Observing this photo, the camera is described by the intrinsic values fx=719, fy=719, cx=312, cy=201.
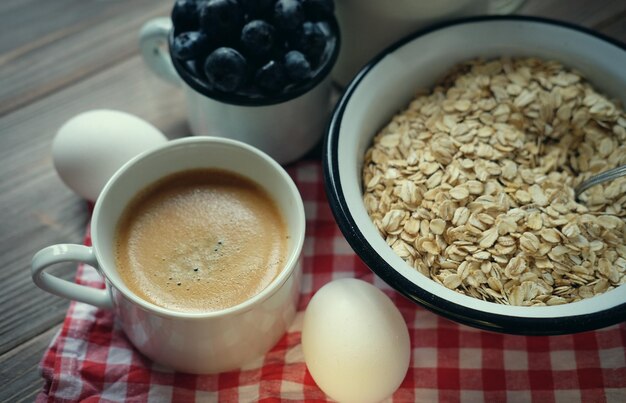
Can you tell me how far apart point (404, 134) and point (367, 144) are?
2.0 inches

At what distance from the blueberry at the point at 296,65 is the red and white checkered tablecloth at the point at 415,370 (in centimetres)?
30

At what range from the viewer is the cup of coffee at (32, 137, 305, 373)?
0.77m

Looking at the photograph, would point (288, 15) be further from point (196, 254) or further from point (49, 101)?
point (49, 101)

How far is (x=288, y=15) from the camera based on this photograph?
2.81 ft

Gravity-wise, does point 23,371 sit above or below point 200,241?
below

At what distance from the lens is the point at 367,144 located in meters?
0.93

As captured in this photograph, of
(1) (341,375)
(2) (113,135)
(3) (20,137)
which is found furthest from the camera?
(3) (20,137)

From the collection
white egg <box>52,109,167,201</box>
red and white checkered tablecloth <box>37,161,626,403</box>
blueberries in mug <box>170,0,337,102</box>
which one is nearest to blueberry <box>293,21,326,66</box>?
blueberries in mug <box>170,0,337,102</box>

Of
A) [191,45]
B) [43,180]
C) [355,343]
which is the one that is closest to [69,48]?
[43,180]

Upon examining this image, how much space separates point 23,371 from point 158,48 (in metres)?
0.46

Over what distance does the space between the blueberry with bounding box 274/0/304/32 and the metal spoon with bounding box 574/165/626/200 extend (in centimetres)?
40

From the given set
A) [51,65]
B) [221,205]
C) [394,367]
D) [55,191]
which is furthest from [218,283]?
[51,65]

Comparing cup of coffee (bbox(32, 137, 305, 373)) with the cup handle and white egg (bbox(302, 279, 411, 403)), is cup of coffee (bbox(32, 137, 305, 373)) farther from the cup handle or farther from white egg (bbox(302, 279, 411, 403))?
the cup handle

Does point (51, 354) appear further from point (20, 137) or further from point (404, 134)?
point (404, 134)
